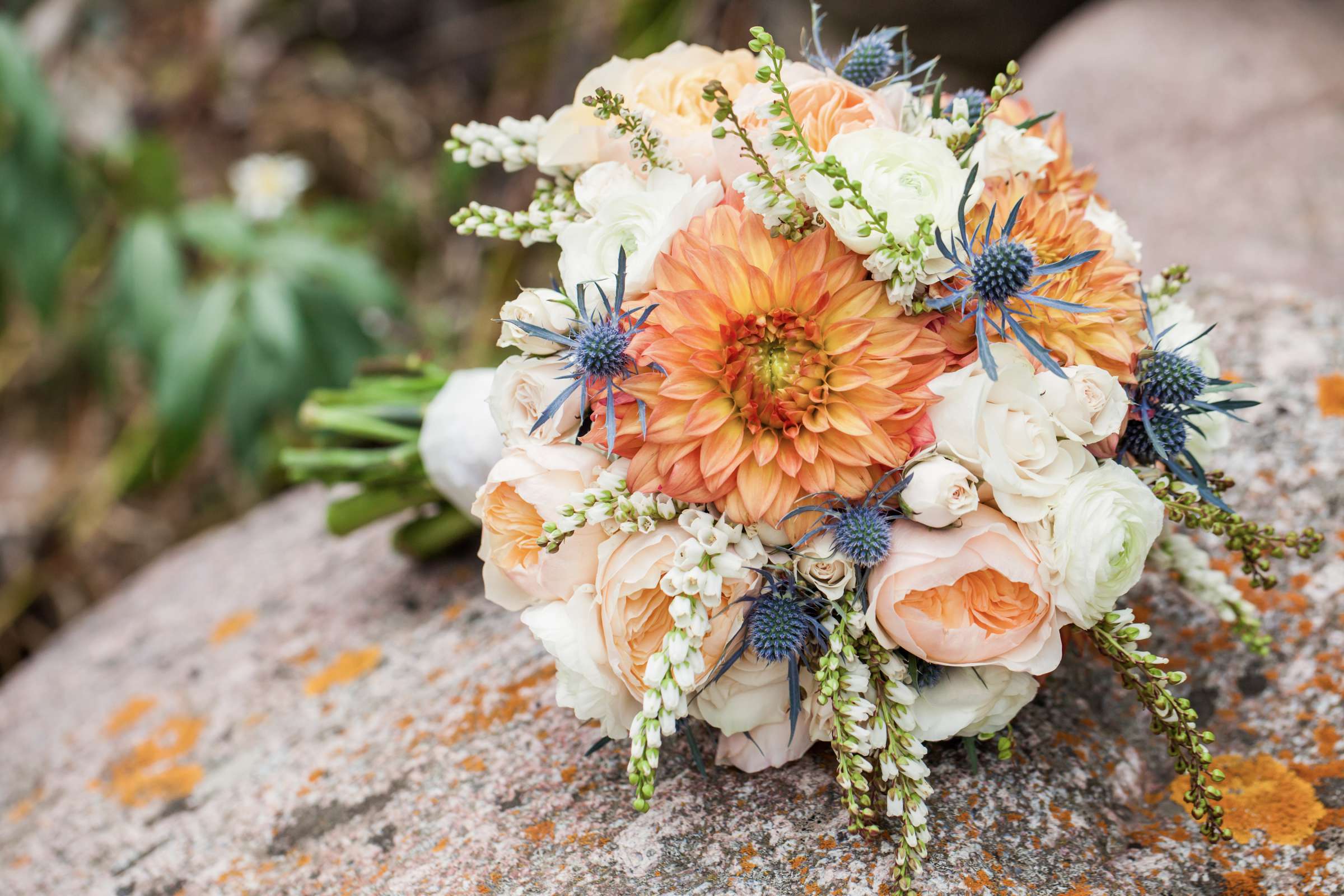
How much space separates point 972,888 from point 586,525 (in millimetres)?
534

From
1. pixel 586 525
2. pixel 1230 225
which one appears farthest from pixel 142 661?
pixel 1230 225

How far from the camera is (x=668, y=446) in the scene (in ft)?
2.95

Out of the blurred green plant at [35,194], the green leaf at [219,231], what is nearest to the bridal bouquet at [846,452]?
Answer: the green leaf at [219,231]

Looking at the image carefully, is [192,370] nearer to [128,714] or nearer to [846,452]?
[128,714]

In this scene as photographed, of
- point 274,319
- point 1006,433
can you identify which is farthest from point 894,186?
point 274,319

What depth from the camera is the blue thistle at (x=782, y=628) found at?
0.90 m

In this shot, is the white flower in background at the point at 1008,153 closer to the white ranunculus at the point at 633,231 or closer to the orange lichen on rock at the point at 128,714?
the white ranunculus at the point at 633,231

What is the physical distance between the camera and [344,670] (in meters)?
1.57

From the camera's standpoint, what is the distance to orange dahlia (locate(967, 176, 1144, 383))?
925mm

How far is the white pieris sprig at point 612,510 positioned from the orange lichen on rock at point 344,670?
30.7 inches

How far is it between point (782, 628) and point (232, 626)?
1387 mm

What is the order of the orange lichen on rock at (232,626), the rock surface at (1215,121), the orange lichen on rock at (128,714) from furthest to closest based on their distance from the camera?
1. the rock surface at (1215,121)
2. the orange lichen on rock at (232,626)
3. the orange lichen on rock at (128,714)

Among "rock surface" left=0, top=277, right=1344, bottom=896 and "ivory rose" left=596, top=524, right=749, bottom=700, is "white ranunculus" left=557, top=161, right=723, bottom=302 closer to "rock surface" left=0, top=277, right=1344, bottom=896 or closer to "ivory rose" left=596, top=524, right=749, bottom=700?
"ivory rose" left=596, top=524, right=749, bottom=700

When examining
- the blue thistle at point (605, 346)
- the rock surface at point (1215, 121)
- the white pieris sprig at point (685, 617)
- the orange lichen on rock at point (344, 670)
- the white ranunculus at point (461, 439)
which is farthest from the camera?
the rock surface at point (1215, 121)
